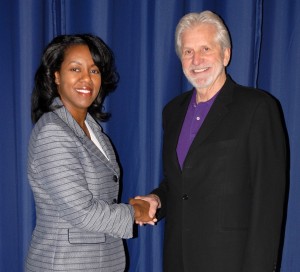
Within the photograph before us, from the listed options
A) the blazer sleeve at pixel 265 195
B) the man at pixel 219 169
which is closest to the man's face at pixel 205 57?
the man at pixel 219 169

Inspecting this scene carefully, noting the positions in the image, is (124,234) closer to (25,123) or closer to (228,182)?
(228,182)

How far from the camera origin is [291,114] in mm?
1909

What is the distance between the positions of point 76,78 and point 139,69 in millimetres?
525

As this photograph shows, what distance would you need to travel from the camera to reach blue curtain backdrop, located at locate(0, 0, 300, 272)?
183cm

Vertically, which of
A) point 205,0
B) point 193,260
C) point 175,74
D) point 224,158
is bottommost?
point 193,260

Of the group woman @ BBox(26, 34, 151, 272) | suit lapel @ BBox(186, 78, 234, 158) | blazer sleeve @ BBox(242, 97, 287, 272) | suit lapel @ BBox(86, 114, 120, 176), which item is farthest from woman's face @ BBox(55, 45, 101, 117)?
blazer sleeve @ BBox(242, 97, 287, 272)

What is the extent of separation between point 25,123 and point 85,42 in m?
0.60

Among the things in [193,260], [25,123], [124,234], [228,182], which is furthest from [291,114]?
[25,123]

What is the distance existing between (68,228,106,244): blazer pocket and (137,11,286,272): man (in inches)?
12.8

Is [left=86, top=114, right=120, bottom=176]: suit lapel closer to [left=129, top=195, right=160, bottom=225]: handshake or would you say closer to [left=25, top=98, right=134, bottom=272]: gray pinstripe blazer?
[left=25, top=98, right=134, bottom=272]: gray pinstripe blazer

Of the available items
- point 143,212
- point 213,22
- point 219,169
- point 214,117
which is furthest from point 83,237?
point 213,22

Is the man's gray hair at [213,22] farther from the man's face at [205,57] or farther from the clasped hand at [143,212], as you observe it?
the clasped hand at [143,212]

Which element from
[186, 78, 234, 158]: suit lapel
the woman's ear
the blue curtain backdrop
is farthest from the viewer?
the blue curtain backdrop

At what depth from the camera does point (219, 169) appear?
1.38 m
